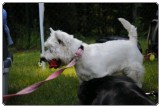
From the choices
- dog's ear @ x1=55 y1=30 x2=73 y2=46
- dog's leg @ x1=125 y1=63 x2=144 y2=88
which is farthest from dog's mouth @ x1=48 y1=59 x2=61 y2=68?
dog's leg @ x1=125 y1=63 x2=144 y2=88

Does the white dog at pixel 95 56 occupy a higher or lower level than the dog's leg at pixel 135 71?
higher

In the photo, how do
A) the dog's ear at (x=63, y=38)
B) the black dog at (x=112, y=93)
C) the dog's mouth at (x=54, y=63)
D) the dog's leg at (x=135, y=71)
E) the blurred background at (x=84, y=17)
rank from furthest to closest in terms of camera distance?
1. the blurred background at (x=84, y=17)
2. the dog's leg at (x=135, y=71)
3. the dog's mouth at (x=54, y=63)
4. the dog's ear at (x=63, y=38)
5. the black dog at (x=112, y=93)

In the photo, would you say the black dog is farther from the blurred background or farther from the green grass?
the blurred background

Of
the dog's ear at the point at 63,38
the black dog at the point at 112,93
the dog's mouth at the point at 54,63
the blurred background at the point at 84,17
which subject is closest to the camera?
the black dog at the point at 112,93

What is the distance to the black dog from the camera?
9.40 feet

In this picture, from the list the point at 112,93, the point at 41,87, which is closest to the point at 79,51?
the point at 41,87

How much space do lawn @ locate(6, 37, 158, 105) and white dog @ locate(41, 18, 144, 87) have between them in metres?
0.37

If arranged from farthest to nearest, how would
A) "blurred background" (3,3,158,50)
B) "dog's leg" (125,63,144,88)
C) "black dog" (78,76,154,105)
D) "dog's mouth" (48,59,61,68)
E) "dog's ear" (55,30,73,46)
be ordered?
1. "blurred background" (3,3,158,50)
2. "dog's leg" (125,63,144,88)
3. "dog's mouth" (48,59,61,68)
4. "dog's ear" (55,30,73,46)
5. "black dog" (78,76,154,105)

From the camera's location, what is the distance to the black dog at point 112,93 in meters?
2.87

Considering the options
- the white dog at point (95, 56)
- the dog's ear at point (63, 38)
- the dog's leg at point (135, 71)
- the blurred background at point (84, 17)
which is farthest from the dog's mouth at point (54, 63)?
the blurred background at point (84, 17)

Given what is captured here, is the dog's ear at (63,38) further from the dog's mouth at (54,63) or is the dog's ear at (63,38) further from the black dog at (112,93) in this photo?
the black dog at (112,93)

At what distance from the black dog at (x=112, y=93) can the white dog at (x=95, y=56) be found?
1256mm

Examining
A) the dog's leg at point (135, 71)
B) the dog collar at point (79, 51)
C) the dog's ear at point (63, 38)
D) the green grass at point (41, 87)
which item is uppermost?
the dog's ear at point (63, 38)

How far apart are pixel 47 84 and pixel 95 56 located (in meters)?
1.25
